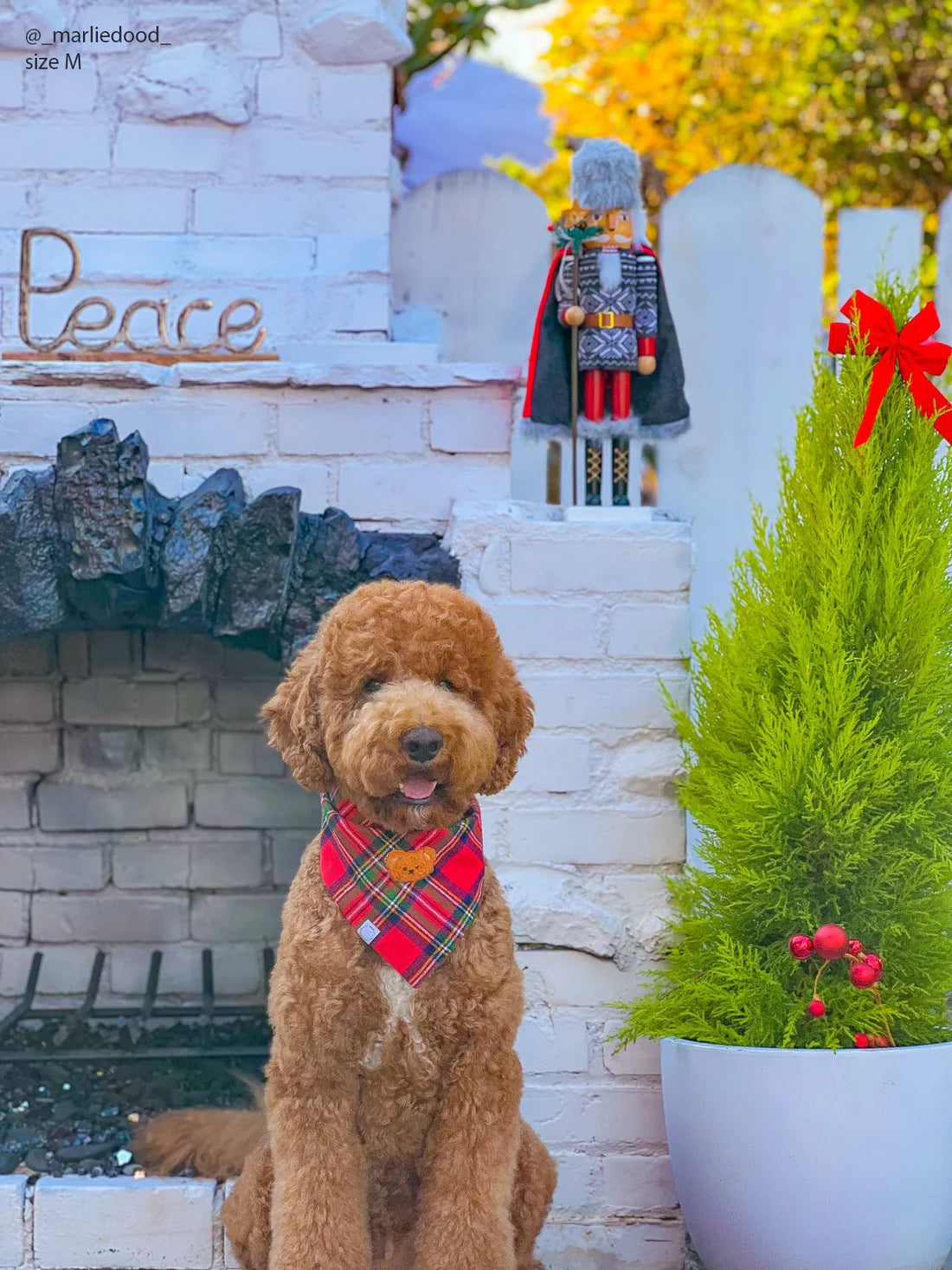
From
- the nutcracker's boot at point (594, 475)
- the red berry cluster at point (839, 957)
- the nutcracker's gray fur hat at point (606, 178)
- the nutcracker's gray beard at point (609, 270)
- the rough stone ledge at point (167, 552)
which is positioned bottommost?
the red berry cluster at point (839, 957)

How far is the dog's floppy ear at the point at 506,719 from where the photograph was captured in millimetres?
1945

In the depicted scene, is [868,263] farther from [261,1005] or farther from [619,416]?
[261,1005]

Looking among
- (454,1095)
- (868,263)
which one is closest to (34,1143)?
(454,1095)

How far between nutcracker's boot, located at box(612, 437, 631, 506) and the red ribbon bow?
21.4 inches

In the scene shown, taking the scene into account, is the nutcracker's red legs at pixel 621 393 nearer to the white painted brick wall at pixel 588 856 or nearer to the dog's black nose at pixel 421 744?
the white painted brick wall at pixel 588 856

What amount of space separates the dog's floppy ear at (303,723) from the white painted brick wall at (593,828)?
0.69m

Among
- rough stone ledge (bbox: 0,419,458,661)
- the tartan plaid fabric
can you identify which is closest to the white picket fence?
rough stone ledge (bbox: 0,419,458,661)

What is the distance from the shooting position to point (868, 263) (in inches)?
145

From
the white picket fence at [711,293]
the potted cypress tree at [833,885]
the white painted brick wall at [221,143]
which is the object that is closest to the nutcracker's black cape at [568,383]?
the potted cypress tree at [833,885]

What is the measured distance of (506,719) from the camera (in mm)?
1964

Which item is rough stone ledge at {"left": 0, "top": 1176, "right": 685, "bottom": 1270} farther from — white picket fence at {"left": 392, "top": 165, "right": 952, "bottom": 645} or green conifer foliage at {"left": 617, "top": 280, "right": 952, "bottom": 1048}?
white picket fence at {"left": 392, "top": 165, "right": 952, "bottom": 645}

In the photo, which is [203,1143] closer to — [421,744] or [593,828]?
[593,828]

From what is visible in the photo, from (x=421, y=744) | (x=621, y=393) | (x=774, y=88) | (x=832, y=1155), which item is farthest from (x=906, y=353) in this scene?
(x=774, y=88)

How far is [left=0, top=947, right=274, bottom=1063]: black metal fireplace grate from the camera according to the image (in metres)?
2.93
